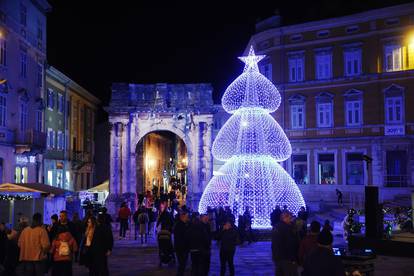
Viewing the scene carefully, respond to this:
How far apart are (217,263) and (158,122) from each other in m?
24.1

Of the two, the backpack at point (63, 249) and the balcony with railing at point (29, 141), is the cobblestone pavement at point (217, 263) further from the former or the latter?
the balcony with railing at point (29, 141)

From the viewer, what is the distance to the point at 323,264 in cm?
739

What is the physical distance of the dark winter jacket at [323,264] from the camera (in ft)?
24.2

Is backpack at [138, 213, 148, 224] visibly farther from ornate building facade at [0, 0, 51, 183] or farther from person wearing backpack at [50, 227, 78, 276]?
person wearing backpack at [50, 227, 78, 276]

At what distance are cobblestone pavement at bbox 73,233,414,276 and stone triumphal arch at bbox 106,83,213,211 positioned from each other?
18638 millimetres

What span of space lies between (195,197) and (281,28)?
14.7 metres

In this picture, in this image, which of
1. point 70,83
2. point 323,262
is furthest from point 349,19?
point 323,262

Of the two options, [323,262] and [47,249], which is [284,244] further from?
[47,249]

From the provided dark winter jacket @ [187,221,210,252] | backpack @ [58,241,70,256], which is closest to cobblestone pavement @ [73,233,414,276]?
dark winter jacket @ [187,221,210,252]

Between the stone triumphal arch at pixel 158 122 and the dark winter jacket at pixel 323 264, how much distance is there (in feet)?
108

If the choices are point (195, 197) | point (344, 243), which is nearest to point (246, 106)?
point (344, 243)

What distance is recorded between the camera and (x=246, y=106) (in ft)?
84.1

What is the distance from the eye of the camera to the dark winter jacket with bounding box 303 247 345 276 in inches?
290

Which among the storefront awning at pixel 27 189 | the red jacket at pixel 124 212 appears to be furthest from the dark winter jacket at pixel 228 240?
the storefront awning at pixel 27 189
